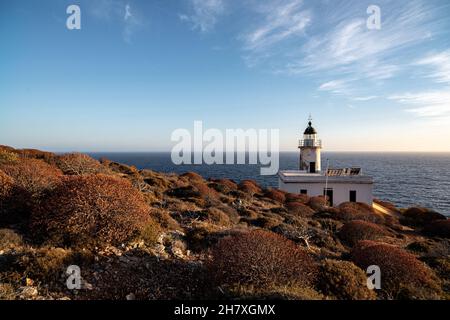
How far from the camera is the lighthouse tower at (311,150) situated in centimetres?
2902

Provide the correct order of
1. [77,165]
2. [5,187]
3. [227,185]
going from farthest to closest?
1. [227,185]
2. [77,165]
3. [5,187]

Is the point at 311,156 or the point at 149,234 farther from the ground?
the point at 311,156

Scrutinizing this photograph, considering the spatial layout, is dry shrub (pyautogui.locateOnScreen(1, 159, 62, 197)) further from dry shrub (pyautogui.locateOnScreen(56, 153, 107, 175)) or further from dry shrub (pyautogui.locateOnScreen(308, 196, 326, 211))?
dry shrub (pyautogui.locateOnScreen(308, 196, 326, 211))

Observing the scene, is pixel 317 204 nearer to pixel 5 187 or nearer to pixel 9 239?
pixel 9 239

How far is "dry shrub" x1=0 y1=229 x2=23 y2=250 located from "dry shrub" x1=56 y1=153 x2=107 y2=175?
285 inches

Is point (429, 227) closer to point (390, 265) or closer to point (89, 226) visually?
point (390, 265)

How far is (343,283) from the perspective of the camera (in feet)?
16.9

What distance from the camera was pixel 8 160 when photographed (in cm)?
1113

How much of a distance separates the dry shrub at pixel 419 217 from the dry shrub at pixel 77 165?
84.5 ft

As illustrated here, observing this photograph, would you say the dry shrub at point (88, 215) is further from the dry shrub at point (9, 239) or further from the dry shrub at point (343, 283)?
the dry shrub at point (343, 283)

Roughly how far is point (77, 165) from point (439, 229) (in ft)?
79.7

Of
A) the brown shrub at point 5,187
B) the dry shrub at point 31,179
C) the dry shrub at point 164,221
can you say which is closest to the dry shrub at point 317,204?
the dry shrub at point 164,221

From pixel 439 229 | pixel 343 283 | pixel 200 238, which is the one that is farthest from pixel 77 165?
pixel 439 229

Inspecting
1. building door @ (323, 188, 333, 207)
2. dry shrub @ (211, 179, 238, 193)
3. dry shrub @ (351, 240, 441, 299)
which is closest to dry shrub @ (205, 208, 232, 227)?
dry shrub @ (351, 240, 441, 299)
